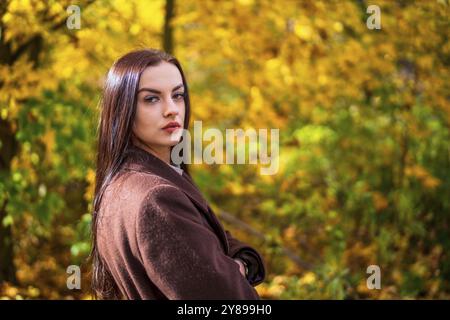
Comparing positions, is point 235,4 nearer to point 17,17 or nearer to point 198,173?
point 198,173

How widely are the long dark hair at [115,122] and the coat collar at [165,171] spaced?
29mm

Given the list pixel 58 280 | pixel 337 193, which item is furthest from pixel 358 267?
pixel 58 280

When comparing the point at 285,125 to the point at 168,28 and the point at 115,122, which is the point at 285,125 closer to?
the point at 168,28

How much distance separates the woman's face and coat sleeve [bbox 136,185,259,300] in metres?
0.28

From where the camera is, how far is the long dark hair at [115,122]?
197 cm

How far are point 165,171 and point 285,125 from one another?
505cm

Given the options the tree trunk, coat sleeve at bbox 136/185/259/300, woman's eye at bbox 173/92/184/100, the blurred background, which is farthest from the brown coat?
the tree trunk

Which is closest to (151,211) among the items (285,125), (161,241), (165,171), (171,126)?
(161,241)

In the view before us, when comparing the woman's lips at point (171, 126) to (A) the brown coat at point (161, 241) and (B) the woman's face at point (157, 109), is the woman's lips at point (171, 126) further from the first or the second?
(A) the brown coat at point (161, 241)

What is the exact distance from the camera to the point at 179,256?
1.71 metres

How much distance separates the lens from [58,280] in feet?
20.2

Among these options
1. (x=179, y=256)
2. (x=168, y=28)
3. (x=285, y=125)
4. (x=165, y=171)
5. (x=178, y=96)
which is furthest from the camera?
(x=285, y=125)

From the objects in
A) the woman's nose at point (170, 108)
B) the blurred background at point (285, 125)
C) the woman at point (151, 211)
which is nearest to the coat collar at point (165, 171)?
the woman at point (151, 211)

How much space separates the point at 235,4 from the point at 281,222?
3131 millimetres
